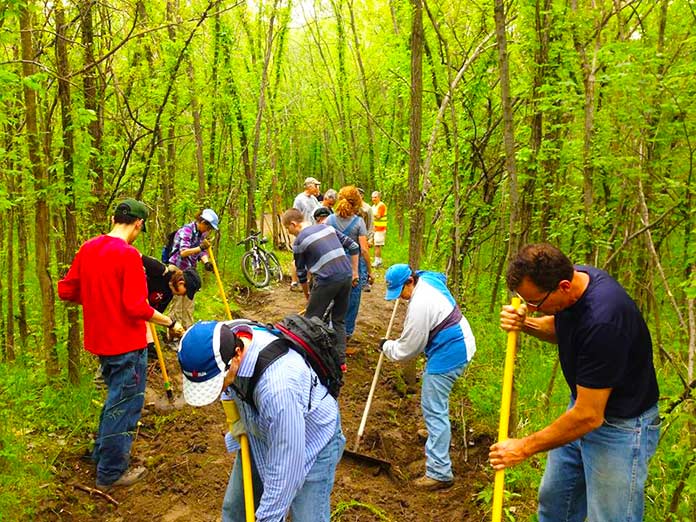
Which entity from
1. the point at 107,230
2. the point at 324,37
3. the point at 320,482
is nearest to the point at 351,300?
the point at 107,230

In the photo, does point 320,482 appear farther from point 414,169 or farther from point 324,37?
point 324,37

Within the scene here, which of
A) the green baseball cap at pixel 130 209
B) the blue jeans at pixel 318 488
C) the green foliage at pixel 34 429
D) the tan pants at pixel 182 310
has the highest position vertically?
the green baseball cap at pixel 130 209

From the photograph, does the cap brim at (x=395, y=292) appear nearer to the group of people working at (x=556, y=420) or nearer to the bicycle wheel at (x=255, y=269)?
the group of people working at (x=556, y=420)

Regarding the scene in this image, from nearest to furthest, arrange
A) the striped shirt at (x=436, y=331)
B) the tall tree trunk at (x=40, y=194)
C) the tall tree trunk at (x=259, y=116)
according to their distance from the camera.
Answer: the striped shirt at (x=436, y=331) < the tall tree trunk at (x=40, y=194) < the tall tree trunk at (x=259, y=116)

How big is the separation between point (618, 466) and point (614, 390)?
412mm

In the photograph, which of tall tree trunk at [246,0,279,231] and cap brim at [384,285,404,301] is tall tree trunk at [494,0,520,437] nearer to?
cap brim at [384,285,404,301]

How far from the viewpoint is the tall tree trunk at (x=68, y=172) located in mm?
4609

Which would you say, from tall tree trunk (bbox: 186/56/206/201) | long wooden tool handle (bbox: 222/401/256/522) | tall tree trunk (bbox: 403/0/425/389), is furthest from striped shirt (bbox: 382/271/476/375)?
tall tree trunk (bbox: 186/56/206/201)

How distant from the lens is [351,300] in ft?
24.1

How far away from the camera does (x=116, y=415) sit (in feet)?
13.7

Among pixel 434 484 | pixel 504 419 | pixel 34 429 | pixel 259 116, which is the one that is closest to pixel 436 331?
pixel 434 484

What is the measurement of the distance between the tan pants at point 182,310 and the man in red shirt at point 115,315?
306cm

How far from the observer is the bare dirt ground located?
4.02 m

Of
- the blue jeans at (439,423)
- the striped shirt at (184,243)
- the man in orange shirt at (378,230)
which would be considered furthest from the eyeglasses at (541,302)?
the man in orange shirt at (378,230)
